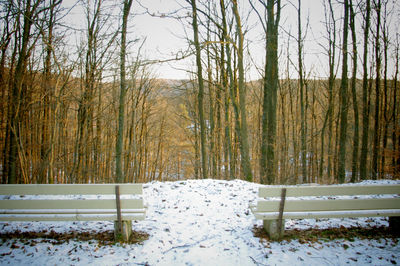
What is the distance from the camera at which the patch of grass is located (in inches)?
122

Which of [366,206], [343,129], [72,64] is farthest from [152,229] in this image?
[343,129]

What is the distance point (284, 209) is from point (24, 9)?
8429 mm

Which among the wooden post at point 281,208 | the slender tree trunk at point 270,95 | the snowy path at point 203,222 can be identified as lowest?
the snowy path at point 203,222

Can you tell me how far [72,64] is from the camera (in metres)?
7.51

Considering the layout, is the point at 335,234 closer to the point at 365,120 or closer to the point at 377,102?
the point at 365,120

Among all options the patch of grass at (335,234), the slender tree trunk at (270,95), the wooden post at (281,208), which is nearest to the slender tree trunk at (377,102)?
the slender tree trunk at (270,95)

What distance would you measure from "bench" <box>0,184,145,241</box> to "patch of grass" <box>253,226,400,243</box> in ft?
6.64

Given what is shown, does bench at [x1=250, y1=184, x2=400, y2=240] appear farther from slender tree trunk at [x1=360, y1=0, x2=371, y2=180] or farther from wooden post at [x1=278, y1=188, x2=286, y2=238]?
slender tree trunk at [x1=360, y1=0, x2=371, y2=180]

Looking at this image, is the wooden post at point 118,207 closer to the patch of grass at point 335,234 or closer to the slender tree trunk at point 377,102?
the patch of grass at point 335,234

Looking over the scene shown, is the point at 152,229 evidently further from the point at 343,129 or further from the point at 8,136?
the point at 343,129

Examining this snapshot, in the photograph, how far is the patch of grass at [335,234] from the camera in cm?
310

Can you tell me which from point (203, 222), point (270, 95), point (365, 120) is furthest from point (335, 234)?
point (365, 120)

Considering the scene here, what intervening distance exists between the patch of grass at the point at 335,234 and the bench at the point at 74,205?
6.64 feet

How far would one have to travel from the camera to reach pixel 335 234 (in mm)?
3197
